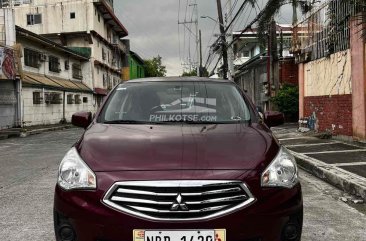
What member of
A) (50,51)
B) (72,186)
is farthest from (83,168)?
(50,51)

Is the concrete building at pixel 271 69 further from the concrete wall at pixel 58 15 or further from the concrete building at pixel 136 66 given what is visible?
the concrete building at pixel 136 66

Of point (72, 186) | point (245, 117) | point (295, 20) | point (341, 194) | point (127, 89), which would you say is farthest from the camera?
point (295, 20)

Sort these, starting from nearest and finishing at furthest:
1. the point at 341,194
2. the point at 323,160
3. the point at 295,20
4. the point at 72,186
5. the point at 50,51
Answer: the point at 72,186
the point at 341,194
the point at 323,160
the point at 295,20
the point at 50,51

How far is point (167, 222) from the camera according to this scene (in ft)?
9.71

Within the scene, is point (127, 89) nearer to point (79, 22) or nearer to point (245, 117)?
point (245, 117)

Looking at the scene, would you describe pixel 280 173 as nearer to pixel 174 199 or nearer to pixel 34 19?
pixel 174 199

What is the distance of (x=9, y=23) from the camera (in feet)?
80.9

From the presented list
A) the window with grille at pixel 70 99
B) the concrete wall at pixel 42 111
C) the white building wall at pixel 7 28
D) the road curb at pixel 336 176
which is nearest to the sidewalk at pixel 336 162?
the road curb at pixel 336 176

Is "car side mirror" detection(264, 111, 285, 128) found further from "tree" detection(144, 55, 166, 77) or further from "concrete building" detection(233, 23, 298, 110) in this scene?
"tree" detection(144, 55, 166, 77)

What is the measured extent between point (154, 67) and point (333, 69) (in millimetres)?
68509

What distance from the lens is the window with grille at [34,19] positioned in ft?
140

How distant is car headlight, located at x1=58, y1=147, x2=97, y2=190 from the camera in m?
3.20

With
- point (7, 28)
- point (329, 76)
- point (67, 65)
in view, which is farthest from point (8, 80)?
point (329, 76)

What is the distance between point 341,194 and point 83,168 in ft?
15.7
